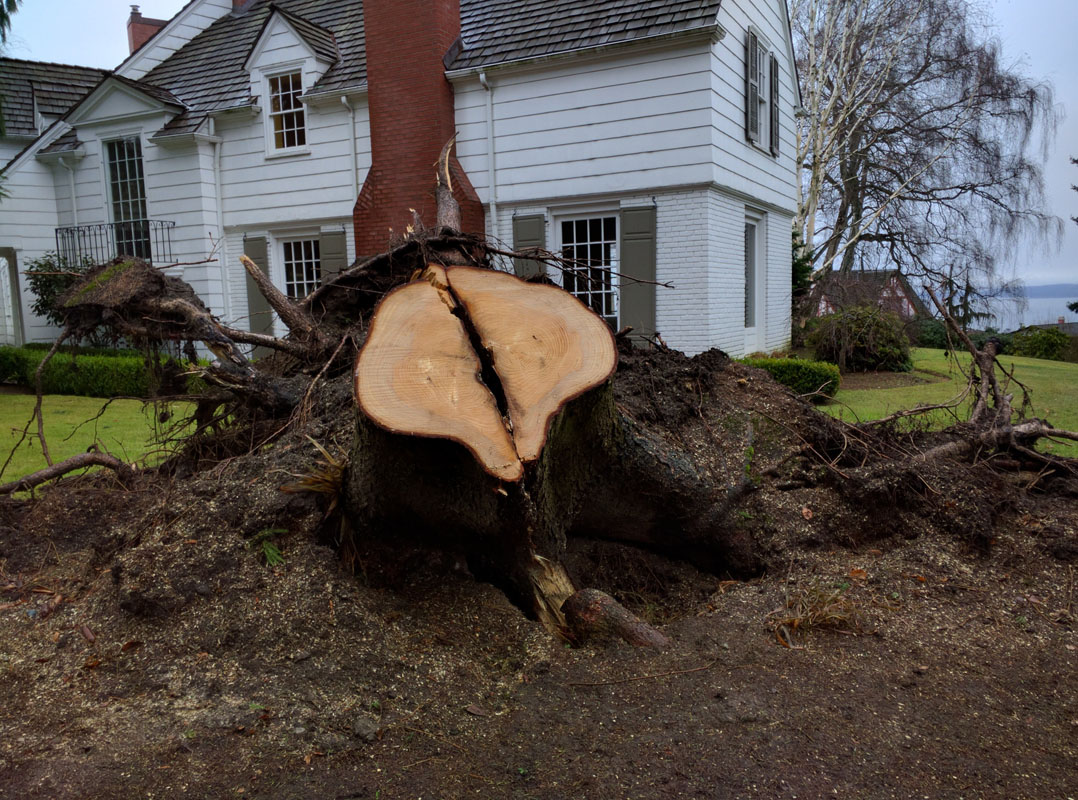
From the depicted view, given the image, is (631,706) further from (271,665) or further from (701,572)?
(701,572)

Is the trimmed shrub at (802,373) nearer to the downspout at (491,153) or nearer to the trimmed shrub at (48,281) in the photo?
the downspout at (491,153)

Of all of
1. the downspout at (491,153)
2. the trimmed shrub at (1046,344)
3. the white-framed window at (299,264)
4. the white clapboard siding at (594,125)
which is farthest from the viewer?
the trimmed shrub at (1046,344)

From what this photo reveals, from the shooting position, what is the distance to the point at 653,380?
167 inches

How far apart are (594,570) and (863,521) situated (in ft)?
4.68

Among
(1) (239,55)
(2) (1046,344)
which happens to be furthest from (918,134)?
(1) (239,55)

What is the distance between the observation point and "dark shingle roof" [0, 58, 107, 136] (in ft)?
53.3

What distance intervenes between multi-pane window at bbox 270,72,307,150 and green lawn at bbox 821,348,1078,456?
9.76 meters

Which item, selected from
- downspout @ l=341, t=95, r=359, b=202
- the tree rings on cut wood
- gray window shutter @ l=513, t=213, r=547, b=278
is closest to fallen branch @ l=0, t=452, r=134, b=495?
the tree rings on cut wood

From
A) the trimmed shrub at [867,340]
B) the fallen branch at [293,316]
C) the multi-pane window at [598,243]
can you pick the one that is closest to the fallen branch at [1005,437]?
the fallen branch at [293,316]

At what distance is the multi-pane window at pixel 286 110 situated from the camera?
12930mm

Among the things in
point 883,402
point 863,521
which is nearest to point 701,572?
point 863,521

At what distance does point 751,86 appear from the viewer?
1156 cm

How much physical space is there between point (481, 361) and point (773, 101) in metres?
12.0

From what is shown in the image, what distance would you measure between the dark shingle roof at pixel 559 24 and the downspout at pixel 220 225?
5.01 m
